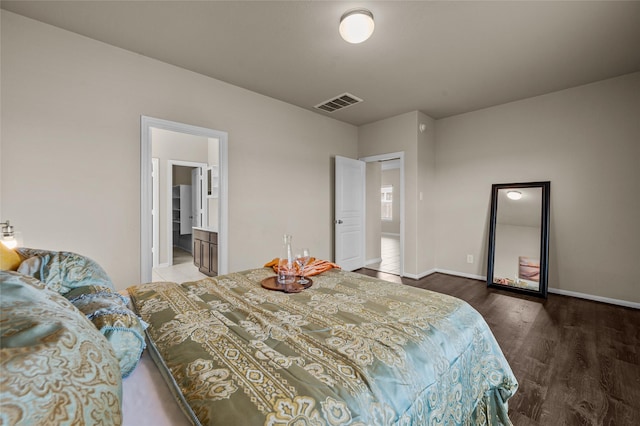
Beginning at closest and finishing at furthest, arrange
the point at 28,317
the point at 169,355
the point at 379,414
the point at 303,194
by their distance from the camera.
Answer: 1. the point at 28,317
2. the point at 379,414
3. the point at 169,355
4. the point at 303,194

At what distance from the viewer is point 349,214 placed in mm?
4895

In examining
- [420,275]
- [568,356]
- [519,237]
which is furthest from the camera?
[420,275]

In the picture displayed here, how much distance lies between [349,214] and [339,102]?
1914mm

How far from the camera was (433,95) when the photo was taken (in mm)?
3773

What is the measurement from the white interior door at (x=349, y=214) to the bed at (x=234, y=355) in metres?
3.13

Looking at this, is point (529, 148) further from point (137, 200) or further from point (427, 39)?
point (137, 200)

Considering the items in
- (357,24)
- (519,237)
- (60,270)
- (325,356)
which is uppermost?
(357,24)

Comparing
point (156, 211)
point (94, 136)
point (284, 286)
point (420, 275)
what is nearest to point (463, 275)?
point (420, 275)

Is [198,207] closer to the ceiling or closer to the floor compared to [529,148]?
closer to the floor

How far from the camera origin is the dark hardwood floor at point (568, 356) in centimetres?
160

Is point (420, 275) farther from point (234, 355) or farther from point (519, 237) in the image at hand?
point (234, 355)

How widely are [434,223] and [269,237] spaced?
9.78ft

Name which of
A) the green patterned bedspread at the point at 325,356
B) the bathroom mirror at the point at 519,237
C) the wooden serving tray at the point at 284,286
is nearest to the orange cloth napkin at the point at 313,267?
the wooden serving tray at the point at 284,286

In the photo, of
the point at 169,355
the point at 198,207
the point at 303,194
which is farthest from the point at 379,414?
the point at 198,207
